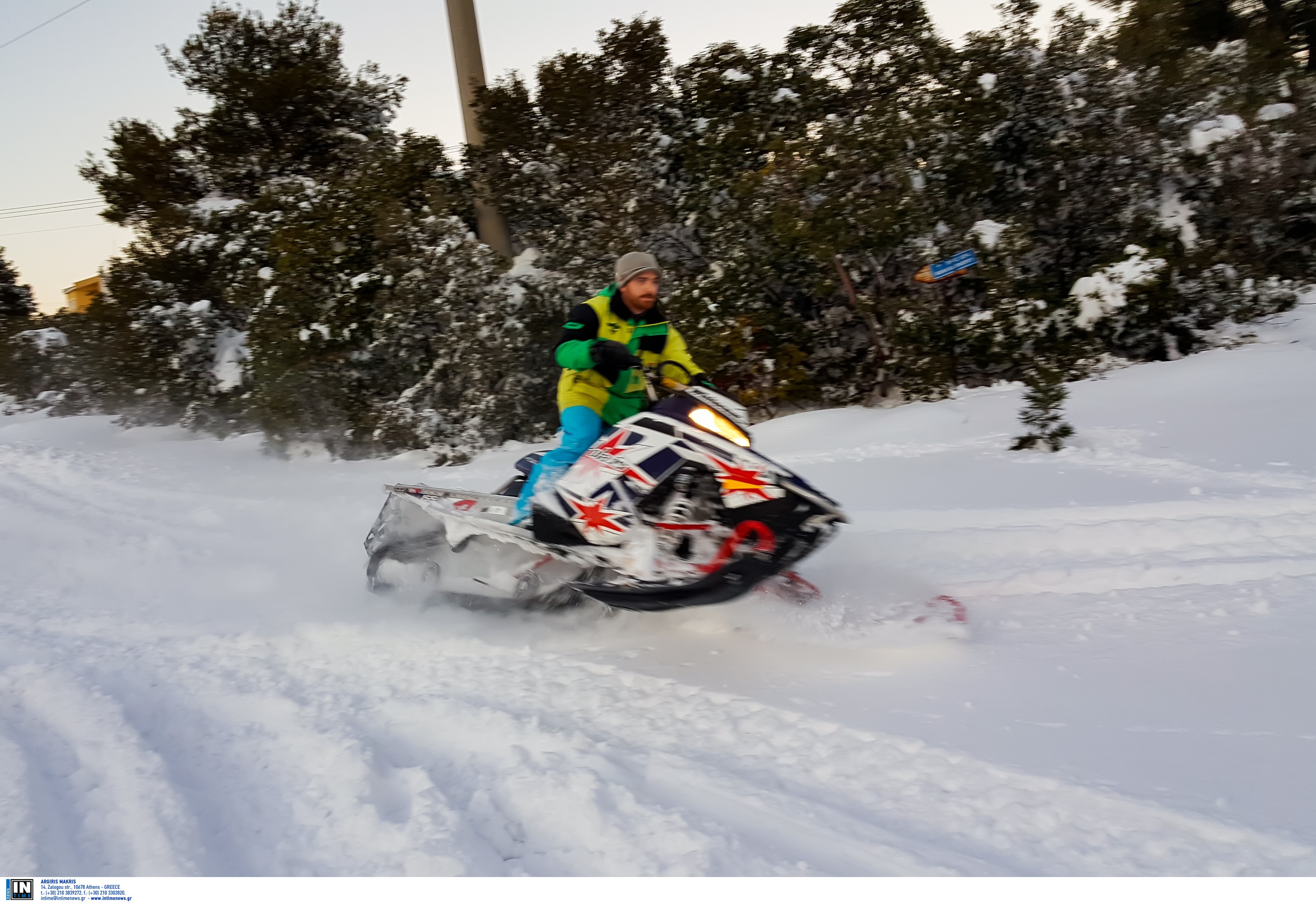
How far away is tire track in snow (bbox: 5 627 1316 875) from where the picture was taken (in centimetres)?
237

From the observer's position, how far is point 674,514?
3824mm

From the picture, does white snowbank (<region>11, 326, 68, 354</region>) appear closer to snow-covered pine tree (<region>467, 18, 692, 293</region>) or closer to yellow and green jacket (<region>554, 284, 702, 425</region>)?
snow-covered pine tree (<region>467, 18, 692, 293</region>)

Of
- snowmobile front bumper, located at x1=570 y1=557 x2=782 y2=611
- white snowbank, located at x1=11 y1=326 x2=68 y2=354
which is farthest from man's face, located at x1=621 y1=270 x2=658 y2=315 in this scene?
white snowbank, located at x1=11 y1=326 x2=68 y2=354

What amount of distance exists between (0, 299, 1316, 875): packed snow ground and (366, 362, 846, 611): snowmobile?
0.35 meters

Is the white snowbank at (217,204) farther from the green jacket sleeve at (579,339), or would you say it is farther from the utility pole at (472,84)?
the green jacket sleeve at (579,339)

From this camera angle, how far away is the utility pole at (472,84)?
1438cm

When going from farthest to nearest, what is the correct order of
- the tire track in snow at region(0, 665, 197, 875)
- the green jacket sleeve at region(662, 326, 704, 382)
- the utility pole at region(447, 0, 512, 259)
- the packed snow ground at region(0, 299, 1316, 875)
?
the utility pole at region(447, 0, 512, 259), the green jacket sleeve at region(662, 326, 704, 382), the tire track in snow at region(0, 665, 197, 875), the packed snow ground at region(0, 299, 1316, 875)

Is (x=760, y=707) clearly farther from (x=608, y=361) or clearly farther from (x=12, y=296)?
(x=12, y=296)

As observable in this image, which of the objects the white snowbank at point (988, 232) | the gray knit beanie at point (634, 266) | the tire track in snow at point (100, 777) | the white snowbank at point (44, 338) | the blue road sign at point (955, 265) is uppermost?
the white snowbank at point (44, 338)

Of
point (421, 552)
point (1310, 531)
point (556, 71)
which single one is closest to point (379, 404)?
point (556, 71)

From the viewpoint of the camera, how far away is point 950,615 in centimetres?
381

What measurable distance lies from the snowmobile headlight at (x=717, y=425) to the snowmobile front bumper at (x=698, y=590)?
521 millimetres

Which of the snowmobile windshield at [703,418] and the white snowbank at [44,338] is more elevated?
the white snowbank at [44,338]

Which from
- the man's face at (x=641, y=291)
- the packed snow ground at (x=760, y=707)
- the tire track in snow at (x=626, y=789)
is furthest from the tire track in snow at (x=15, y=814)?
the man's face at (x=641, y=291)
